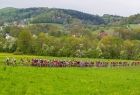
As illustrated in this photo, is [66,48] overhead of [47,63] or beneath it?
beneath

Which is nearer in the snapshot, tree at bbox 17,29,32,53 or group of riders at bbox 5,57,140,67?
group of riders at bbox 5,57,140,67

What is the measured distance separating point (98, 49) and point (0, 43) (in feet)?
121

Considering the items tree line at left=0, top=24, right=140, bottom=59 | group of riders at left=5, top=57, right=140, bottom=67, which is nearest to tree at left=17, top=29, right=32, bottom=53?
tree line at left=0, top=24, right=140, bottom=59

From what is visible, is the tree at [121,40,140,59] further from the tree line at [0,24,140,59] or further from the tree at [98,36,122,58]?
the tree at [98,36,122,58]

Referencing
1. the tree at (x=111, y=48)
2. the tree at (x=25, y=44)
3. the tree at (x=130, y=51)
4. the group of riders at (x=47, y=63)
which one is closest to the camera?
the group of riders at (x=47, y=63)

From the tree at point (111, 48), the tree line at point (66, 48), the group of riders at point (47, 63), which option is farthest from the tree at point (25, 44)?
the group of riders at point (47, 63)

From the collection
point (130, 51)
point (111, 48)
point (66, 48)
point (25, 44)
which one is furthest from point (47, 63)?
point (130, 51)

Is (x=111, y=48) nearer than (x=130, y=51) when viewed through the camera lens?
A: Yes

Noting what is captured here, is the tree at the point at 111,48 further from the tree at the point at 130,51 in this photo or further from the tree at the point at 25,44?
the tree at the point at 25,44

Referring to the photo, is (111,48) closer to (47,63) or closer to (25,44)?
(25,44)

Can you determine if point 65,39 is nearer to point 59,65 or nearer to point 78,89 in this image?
point 59,65

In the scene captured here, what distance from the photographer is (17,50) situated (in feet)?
482

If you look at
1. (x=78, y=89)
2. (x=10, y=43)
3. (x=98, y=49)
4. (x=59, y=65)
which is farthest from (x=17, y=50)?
(x=78, y=89)

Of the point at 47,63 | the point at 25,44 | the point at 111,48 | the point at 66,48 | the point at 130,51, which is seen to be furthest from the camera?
the point at 130,51
